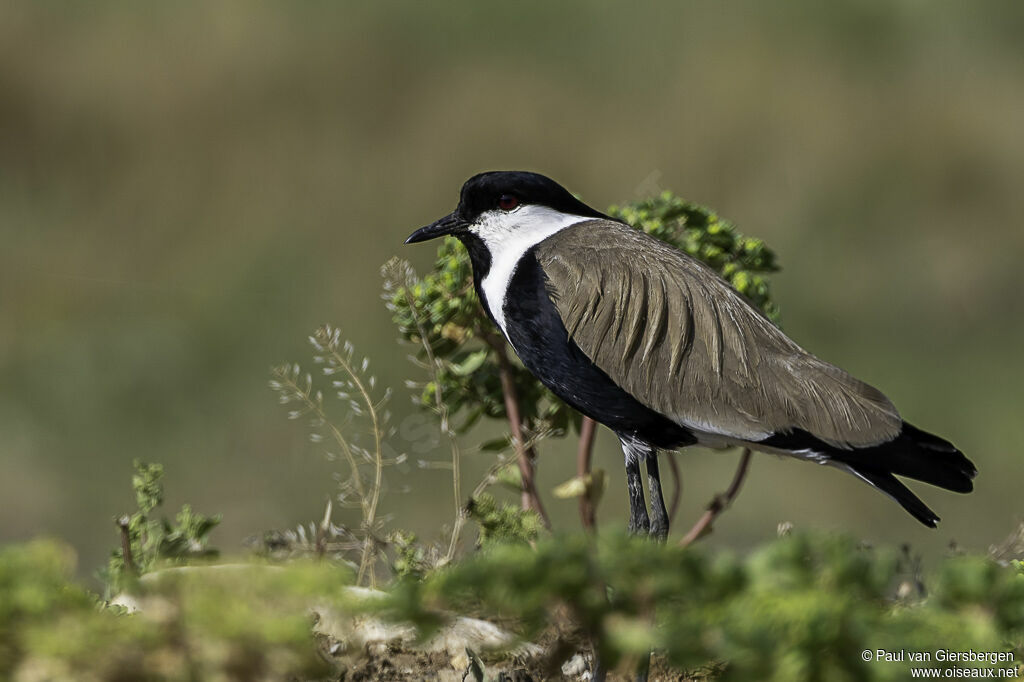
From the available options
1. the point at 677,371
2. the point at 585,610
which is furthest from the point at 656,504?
the point at 585,610

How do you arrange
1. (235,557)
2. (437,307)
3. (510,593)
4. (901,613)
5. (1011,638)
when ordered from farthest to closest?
(437,307) → (235,557) → (1011,638) → (901,613) → (510,593)

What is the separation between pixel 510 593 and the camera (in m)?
1.65

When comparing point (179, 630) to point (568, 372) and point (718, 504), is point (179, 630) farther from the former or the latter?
point (718, 504)

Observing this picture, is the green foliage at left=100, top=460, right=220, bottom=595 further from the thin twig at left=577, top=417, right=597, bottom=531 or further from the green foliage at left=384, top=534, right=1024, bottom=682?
the green foliage at left=384, top=534, right=1024, bottom=682

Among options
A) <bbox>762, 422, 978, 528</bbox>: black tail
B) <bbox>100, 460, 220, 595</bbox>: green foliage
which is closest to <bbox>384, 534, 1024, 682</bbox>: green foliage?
<bbox>762, 422, 978, 528</bbox>: black tail

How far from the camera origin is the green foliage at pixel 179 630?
5.36 ft

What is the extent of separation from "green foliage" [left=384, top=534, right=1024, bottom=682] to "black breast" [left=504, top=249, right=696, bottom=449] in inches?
61.7

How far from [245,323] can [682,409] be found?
16.8 feet

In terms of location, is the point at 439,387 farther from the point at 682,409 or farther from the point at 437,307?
the point at 682,409

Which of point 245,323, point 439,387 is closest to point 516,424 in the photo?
point 439,387

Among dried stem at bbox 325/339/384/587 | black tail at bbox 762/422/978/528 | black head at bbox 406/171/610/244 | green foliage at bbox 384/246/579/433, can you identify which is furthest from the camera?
green foliage at bbox 384/246/579/433

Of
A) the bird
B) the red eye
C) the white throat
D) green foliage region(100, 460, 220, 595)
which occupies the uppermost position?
the red eye

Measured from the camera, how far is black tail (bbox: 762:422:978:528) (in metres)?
3.21

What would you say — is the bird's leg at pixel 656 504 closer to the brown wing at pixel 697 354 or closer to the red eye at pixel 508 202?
the brown wing at pixel 697 354
